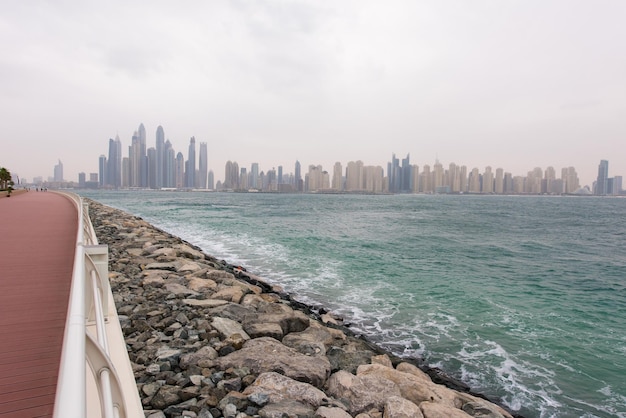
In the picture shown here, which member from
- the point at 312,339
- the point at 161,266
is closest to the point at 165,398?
the point at 312,339

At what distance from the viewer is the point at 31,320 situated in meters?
3.97

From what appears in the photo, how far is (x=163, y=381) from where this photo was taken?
3877 mm

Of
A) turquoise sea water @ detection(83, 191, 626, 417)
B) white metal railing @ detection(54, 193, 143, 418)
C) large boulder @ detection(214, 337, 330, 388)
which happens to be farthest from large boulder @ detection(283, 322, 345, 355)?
white metal railing @ detection(54, 193, 143, 418)

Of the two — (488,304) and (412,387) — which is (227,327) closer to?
(412,387)

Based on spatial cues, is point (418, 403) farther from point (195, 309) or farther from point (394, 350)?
point (195, 309)

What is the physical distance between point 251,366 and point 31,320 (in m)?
2.61

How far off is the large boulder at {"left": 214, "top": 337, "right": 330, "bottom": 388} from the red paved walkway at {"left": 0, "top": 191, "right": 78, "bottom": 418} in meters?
1.84

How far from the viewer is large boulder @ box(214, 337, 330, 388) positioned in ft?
14.3

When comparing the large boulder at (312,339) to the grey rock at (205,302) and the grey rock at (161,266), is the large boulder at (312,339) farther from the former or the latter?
the grey rock at (161,266)

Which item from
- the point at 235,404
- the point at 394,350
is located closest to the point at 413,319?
the point at 394,350

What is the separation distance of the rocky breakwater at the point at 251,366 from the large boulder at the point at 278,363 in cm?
1

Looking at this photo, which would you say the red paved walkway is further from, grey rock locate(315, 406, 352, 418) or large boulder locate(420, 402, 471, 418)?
large boulder locate(420, 402, 471, 418)

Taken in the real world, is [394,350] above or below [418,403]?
below

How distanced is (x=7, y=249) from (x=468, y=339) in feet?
34.7
